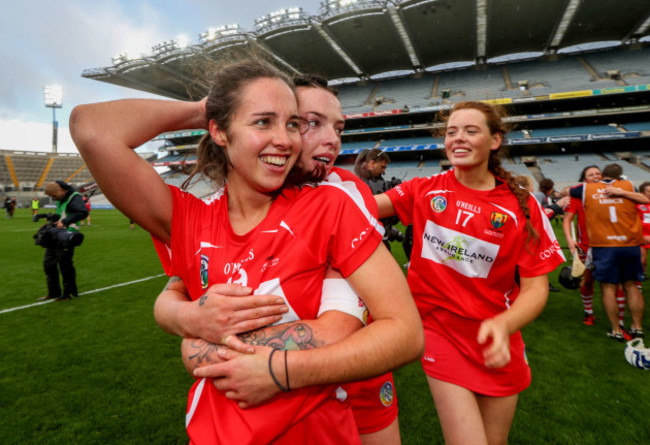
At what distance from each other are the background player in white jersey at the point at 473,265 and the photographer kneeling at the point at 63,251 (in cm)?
666

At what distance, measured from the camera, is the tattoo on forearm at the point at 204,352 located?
1113 mm

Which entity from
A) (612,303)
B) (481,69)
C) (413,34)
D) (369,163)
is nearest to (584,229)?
(612,303)

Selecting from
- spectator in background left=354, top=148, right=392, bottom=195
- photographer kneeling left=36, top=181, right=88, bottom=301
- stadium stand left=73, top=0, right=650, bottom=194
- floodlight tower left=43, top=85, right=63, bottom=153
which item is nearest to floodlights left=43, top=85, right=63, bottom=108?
floodlight tower left=43, top=85, right=63, bottom=153

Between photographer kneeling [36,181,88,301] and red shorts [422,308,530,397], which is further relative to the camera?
photographer kneeling [36,181,88,301]

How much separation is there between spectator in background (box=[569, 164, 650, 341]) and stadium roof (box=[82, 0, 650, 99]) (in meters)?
22.0

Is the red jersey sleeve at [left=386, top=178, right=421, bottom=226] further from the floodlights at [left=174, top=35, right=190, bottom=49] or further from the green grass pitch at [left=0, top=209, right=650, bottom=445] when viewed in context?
the floodlights at [left=174, top=35, right=190, bottom=49]

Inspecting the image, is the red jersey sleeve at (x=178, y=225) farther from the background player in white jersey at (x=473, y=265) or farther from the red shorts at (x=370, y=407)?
the background player in white jersey at (x=473, y=265)

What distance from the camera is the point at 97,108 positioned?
127cm

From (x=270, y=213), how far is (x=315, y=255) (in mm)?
256

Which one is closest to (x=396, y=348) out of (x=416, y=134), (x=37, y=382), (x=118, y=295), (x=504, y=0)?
(x=37, y=382)

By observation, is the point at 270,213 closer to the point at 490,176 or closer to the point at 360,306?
the point at 360,306

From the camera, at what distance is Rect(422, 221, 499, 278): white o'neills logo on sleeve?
2.11 meters

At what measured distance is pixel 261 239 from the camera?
4.08 feet

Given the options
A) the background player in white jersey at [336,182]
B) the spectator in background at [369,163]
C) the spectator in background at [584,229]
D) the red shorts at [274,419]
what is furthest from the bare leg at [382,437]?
the spectator in background at [584,229]
